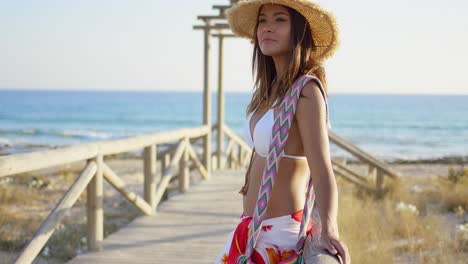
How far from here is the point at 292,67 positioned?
1719mm

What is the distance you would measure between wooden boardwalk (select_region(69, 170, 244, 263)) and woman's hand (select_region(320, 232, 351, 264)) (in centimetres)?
257

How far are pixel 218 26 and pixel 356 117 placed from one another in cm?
Answer: 4129

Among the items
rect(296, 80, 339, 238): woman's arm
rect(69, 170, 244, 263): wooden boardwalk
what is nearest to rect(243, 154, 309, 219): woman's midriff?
rect(296, 80, 339, 238): woman's arm

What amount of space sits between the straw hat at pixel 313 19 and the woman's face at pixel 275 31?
1.4 inches

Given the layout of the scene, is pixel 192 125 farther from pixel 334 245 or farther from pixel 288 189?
pixel 334 245

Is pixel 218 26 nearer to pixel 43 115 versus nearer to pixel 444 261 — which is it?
pixel 444 261

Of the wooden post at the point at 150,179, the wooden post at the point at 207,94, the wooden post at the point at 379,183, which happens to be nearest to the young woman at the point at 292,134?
the wooden post at the point at 150,179

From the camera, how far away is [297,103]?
1610mm

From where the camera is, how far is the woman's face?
1.78m

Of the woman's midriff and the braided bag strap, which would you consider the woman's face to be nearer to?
the braided bag strap

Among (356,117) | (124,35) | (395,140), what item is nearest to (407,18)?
(356,117)

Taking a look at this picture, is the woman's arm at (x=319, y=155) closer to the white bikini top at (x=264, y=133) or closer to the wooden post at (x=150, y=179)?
the white bikini top at (x=264, y=133)

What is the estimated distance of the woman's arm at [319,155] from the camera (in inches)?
60.9

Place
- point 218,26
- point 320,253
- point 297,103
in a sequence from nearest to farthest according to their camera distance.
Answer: point 320,253 → point 297,103 → point 218,26
